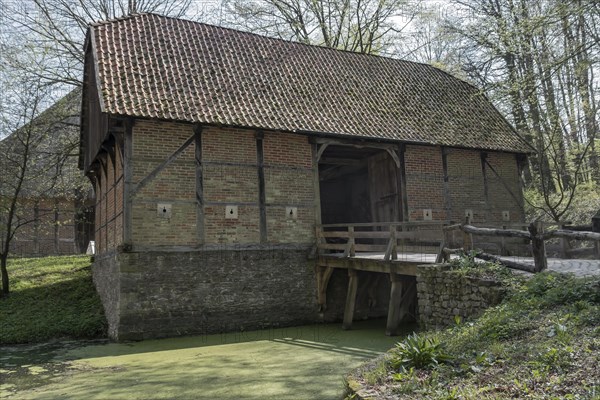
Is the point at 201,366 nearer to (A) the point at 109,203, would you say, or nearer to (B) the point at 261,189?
(B) the point at 261,189

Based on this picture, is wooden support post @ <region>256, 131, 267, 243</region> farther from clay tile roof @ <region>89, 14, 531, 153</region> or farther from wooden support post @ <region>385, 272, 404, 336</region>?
wooden support post @ <region>385, 272, 404, 336</region>

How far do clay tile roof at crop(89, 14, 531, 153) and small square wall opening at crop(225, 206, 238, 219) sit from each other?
191cm

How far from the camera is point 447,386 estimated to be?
12.4 ft

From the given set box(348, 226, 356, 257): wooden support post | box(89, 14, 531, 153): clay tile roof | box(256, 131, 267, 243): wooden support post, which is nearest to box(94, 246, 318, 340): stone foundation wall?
box(256, 131, 267, 243): wooden support post

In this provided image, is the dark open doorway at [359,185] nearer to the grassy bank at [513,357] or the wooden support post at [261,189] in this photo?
the wooden support post at [261,189]

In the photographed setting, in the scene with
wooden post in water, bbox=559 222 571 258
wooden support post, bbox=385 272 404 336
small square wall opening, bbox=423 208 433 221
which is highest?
small square wall opening, bbox=423 208 433 221

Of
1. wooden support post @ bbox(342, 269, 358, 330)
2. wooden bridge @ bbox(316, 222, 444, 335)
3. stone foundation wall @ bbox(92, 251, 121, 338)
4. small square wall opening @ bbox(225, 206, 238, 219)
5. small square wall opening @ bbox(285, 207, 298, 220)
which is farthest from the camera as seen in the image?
small square wall opening @ bbox(285, 207, 298, 220)

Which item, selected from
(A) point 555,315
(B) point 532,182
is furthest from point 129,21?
(B) point 532,182

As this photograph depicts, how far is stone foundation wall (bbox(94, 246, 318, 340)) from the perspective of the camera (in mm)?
9742

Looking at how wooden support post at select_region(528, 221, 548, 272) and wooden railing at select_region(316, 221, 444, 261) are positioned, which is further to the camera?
wooden railing at select_region(316, 221, 444, 261)

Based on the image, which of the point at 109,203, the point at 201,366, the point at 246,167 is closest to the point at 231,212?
the point at 246,167

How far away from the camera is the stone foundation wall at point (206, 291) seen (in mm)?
9742

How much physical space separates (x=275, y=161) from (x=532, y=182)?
44.0ft

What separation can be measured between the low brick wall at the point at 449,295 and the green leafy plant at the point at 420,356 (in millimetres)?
2318
